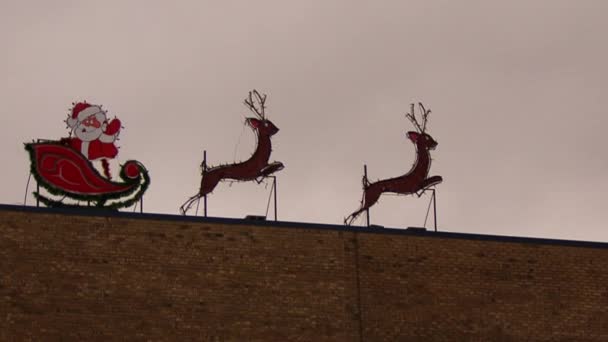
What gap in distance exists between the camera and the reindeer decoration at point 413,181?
53.3 m

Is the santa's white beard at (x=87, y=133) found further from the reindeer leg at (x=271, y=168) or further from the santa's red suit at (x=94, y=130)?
the reindeer leg at (x=271, y=168)

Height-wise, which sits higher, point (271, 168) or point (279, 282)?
point (271, 168)

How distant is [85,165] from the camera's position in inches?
1935

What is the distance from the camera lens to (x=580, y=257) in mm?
53438

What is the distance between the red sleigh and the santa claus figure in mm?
374

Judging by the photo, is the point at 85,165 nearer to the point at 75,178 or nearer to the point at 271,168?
the point at 75,178

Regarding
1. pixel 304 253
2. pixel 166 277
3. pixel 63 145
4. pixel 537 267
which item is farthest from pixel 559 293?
pixel 63 145

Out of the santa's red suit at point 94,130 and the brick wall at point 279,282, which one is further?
the santa's red suit at point 94,130

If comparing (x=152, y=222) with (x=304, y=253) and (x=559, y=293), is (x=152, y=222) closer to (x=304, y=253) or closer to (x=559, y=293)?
(x=304, y=253)

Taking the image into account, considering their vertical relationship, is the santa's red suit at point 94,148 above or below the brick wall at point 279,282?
above

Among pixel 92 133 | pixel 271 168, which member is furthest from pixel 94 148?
pixel 271 168

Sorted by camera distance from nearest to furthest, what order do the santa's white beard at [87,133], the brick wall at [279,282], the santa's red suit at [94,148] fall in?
the brick wall at [279,282] → the santa's red suit at [94,148] → the santa's white beard at [87,133]

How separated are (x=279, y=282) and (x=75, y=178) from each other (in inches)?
262

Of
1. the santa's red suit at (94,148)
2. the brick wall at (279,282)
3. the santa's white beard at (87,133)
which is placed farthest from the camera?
the santa's white beard at (87,133)
